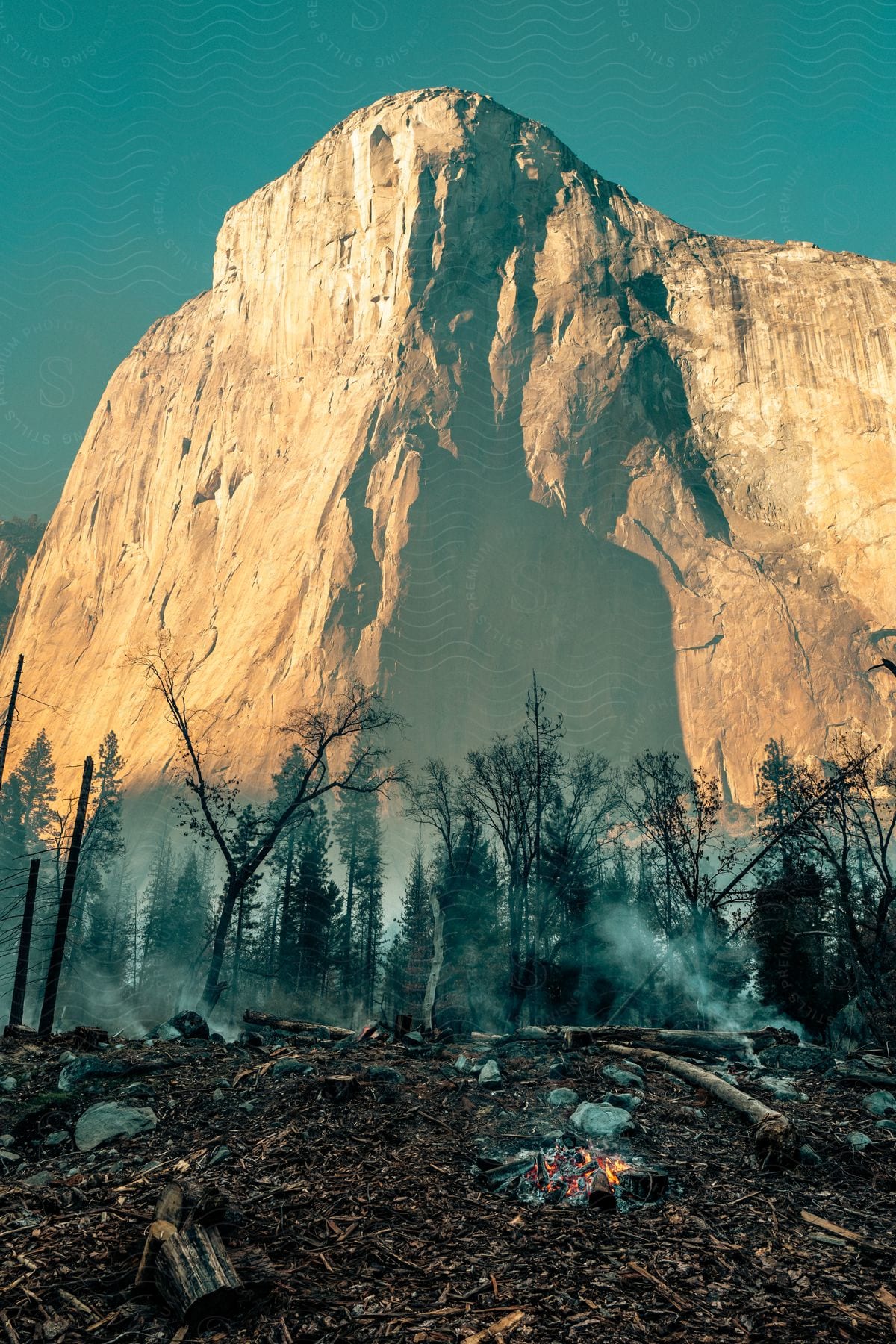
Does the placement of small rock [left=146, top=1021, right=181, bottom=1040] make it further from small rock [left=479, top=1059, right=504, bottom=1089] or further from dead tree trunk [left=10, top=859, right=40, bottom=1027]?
dead tree trunk [left=10, top=859, right=40, bottom=1027]

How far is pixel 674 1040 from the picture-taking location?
12.3 meters

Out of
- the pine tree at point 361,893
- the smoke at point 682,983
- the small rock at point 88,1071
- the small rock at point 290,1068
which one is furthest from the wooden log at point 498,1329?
the pine tree at point 361,893

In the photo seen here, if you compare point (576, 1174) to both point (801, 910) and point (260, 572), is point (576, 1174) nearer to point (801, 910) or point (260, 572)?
point (801, 910)

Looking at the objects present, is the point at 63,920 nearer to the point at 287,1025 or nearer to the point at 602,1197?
the point at 287,1025

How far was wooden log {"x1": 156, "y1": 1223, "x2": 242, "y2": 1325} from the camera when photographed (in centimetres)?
401

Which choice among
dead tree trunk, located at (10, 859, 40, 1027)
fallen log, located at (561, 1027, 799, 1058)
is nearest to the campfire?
fallen log, located at (561, 1027, 799, 1058)

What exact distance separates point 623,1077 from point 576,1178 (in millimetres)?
3077

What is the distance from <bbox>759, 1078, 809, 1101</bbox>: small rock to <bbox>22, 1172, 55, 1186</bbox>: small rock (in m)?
6.87

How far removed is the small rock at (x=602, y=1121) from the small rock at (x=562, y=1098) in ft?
1.59

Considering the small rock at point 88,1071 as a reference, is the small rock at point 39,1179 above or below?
below

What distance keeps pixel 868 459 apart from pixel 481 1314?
10357cm

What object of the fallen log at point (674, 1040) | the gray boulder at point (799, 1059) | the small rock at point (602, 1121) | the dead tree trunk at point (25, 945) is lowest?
the small rock at point (602, 1121)

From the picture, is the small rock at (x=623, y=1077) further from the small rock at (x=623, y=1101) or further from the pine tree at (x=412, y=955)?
the pine tree at (x=412, y=955)

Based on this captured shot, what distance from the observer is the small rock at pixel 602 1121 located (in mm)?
7023
